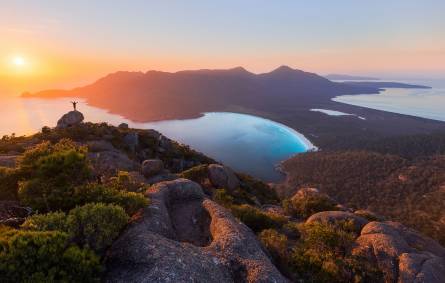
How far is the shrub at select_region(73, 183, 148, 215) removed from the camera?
1440 centimetres

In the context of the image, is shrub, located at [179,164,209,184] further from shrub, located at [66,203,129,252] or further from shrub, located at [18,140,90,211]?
shrub, located at [66,203,129,252]

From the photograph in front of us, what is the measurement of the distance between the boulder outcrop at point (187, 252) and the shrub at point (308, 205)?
64.5ft

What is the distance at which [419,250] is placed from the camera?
19719 mm

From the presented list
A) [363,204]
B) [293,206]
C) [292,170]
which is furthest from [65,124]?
[292,170]

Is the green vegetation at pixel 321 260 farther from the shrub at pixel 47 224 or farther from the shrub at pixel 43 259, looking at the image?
the shrub at pixel 47 224

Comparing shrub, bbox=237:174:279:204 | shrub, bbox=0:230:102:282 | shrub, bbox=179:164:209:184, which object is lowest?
shrub, bbox=237:174:279:204

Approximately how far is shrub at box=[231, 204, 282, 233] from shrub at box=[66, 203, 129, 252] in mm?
10535

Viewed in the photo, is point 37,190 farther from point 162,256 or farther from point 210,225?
point 210,225

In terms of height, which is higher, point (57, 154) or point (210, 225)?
point (57, 154)

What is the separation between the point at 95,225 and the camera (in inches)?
461

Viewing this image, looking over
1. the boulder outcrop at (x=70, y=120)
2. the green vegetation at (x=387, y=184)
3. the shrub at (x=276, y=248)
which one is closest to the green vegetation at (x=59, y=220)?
the shrub at (x=276, y=248)

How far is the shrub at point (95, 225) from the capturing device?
1127cm

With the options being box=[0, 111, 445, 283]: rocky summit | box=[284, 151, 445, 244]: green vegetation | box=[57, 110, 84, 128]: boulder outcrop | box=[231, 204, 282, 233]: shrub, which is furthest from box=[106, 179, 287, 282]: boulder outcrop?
box=[284, 151, 445, 244]: green vegetation

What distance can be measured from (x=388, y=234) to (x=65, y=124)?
2110 inches
